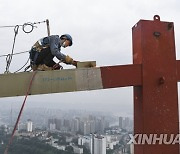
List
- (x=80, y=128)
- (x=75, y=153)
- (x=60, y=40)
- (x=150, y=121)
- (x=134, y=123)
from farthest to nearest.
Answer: (x=80, y=128)
(x=75, y=153)
(x=60, y=40)
(x=134, y=123)
(x=150, y=121)

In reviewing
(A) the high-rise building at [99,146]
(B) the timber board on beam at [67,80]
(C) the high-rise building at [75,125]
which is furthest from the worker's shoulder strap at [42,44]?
(C) the high-rise building at [75,125]

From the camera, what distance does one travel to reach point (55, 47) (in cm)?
426

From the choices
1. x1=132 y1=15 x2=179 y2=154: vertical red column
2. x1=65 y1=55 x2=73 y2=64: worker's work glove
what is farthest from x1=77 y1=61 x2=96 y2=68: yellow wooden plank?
x1=132 y1=15 x2=179 y2=154: vertical red column

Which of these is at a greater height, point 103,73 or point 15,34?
point 15,34

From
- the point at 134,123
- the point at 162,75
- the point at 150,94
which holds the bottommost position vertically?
the point at 134,123

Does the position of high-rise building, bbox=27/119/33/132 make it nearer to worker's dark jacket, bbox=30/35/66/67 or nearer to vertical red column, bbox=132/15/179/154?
worker's dark jacket, bbox=30/35/66/67

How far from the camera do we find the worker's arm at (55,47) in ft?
A: 13.7

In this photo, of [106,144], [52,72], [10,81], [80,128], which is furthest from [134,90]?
[80,128]

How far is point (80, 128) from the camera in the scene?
1210 cm

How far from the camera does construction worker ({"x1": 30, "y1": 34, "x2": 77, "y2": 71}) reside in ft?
13.9

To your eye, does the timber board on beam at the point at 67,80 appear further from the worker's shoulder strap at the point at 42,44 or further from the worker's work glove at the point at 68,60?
the worker's shoulder strap at the point at 42,44

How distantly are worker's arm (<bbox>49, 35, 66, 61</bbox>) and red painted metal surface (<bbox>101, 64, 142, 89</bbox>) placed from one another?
993 mm

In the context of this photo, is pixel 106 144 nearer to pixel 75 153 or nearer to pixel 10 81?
pixel 75 153

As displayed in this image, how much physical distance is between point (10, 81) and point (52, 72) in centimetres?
48
